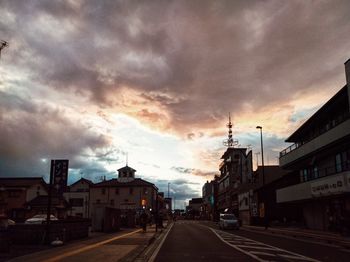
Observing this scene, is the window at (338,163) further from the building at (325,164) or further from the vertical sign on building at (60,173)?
the vertical sign on building at (60,173)

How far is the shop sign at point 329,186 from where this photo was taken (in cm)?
3218

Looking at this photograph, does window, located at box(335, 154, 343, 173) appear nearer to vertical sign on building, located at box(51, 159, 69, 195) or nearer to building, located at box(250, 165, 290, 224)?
building, located at box(250, 165, 290, 224)

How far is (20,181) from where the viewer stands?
75.4m

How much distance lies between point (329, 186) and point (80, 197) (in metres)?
80.3

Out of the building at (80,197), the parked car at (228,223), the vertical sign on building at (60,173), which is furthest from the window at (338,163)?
the building at (80,197)

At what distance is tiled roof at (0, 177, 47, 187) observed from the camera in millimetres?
73500

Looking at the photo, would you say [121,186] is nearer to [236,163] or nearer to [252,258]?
[236,163]

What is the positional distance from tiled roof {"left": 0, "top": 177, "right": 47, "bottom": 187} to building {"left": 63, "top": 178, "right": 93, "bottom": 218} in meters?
23.9

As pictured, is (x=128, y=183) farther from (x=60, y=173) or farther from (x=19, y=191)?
(x=60, y=173)

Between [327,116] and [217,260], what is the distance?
28.9 m

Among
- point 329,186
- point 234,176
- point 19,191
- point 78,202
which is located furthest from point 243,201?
point 78,202

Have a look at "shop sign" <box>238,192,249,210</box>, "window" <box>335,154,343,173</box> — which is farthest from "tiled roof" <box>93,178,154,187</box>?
"window" <box>335,154,343,173</box>

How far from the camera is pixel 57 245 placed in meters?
21.8

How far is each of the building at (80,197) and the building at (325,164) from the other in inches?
2481
